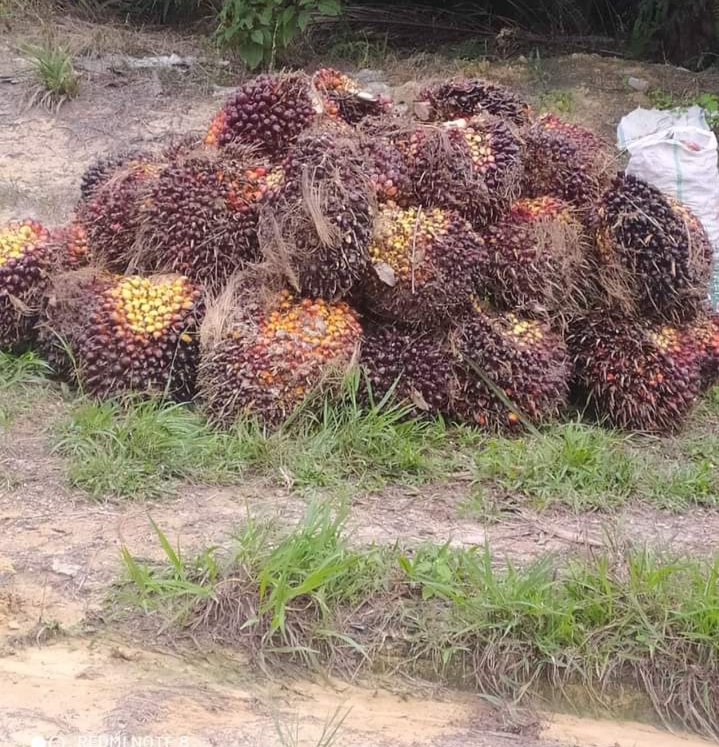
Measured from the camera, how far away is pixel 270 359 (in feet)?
10.6

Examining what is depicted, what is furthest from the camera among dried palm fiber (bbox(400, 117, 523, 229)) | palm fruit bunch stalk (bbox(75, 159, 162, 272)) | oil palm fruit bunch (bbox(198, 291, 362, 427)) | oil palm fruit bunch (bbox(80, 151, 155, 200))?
oil palm fruit bunch (bbox(80, 151, 155, 200))

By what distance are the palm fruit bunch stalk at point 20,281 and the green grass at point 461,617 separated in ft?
5.14

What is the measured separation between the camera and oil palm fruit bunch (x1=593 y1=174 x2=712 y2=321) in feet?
11.5

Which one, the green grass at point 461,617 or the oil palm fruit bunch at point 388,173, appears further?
the oil palm fruit bunch at point 388,173

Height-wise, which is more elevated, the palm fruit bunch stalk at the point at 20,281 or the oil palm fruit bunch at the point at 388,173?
the oil palm fruit bunch at the point at 388,173

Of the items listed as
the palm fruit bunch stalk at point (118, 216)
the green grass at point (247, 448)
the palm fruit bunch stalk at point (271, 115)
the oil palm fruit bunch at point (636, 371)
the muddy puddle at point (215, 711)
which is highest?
the palm fruit bunch stalk at point (271, 115)

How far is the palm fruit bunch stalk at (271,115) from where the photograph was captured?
12.0ft

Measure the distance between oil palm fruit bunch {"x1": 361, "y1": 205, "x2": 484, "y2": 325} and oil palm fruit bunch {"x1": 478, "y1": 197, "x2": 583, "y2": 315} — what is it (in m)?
0.10

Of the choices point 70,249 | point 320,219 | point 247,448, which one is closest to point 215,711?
point 247,448

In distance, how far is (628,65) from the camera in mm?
6660

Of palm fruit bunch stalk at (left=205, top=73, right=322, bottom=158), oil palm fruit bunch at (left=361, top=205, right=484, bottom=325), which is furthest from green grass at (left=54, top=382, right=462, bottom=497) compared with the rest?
palm fruit bunch stalk at (left=205, top=73, right=322, bottom=158)

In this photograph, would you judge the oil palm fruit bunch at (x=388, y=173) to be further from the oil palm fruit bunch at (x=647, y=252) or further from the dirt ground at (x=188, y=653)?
the oil palm fruit bunch at (x=647, y=252)

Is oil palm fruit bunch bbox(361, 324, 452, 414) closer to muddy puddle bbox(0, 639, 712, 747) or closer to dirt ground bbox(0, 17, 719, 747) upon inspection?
dirt ground bbox(0, 17, 719, 747)

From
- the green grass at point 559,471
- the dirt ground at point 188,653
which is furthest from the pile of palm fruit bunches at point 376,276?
the dirt ground at point 188,653
